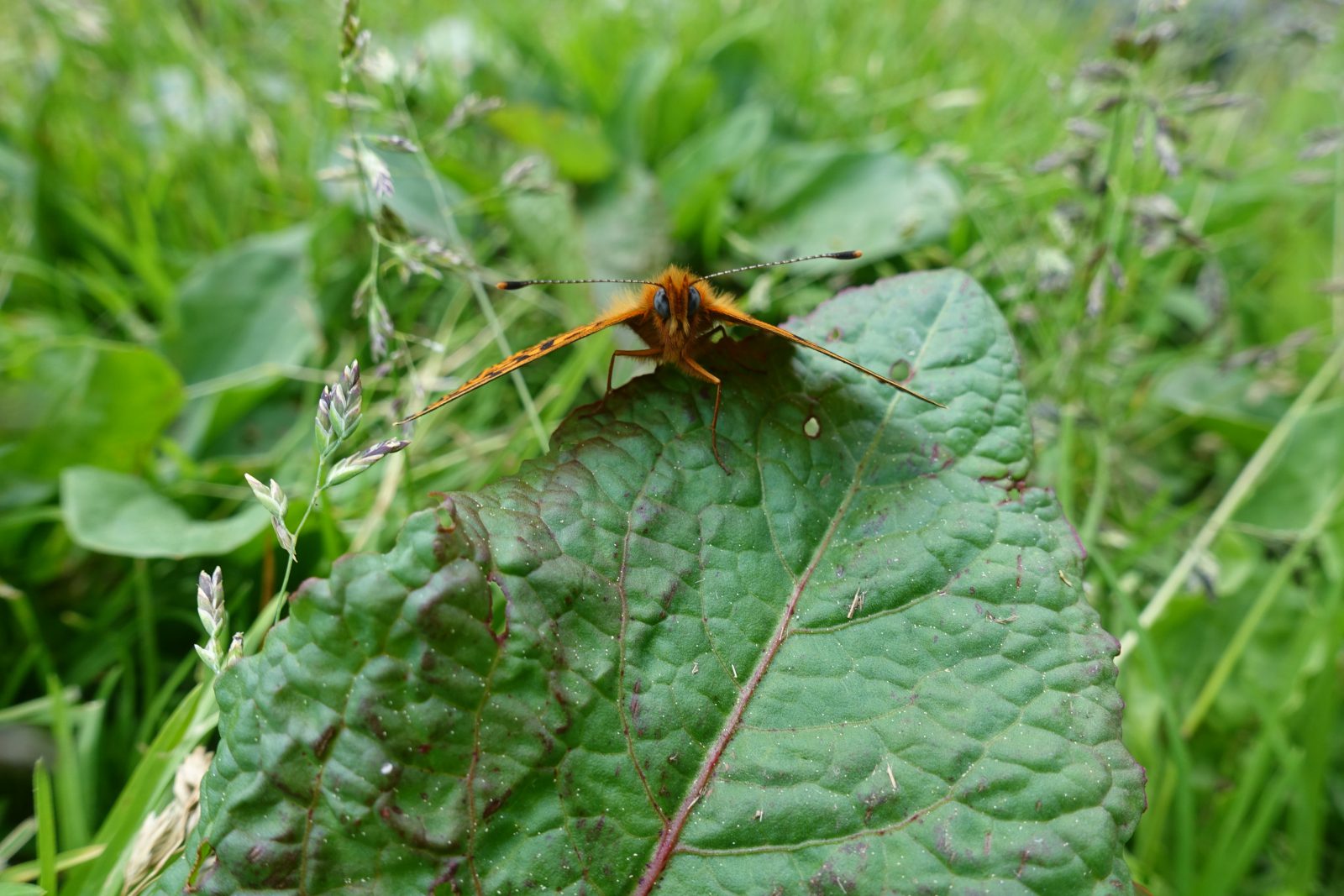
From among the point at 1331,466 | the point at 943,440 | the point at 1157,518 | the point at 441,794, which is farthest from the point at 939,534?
the point at 1331,466

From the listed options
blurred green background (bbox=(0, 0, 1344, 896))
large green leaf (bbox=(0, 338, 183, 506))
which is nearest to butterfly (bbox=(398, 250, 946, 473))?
blurred green background (bbox=(0, 0, 1344, 896))

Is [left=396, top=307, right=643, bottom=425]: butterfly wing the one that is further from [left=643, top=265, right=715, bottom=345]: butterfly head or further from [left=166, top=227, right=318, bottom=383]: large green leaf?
Result: [left=166, top=227, right=318, bottom=383]: large green leaf

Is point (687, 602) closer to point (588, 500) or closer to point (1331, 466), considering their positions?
point (588, 500)

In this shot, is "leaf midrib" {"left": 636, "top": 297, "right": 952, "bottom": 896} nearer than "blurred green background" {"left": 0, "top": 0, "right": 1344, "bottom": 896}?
Yes

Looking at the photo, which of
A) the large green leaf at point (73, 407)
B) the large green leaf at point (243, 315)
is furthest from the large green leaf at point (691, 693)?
the large green leaf at point (243, 315)

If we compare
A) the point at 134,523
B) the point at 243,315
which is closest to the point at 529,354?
the point at 134,523

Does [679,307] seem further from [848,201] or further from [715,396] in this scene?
[848,201]
